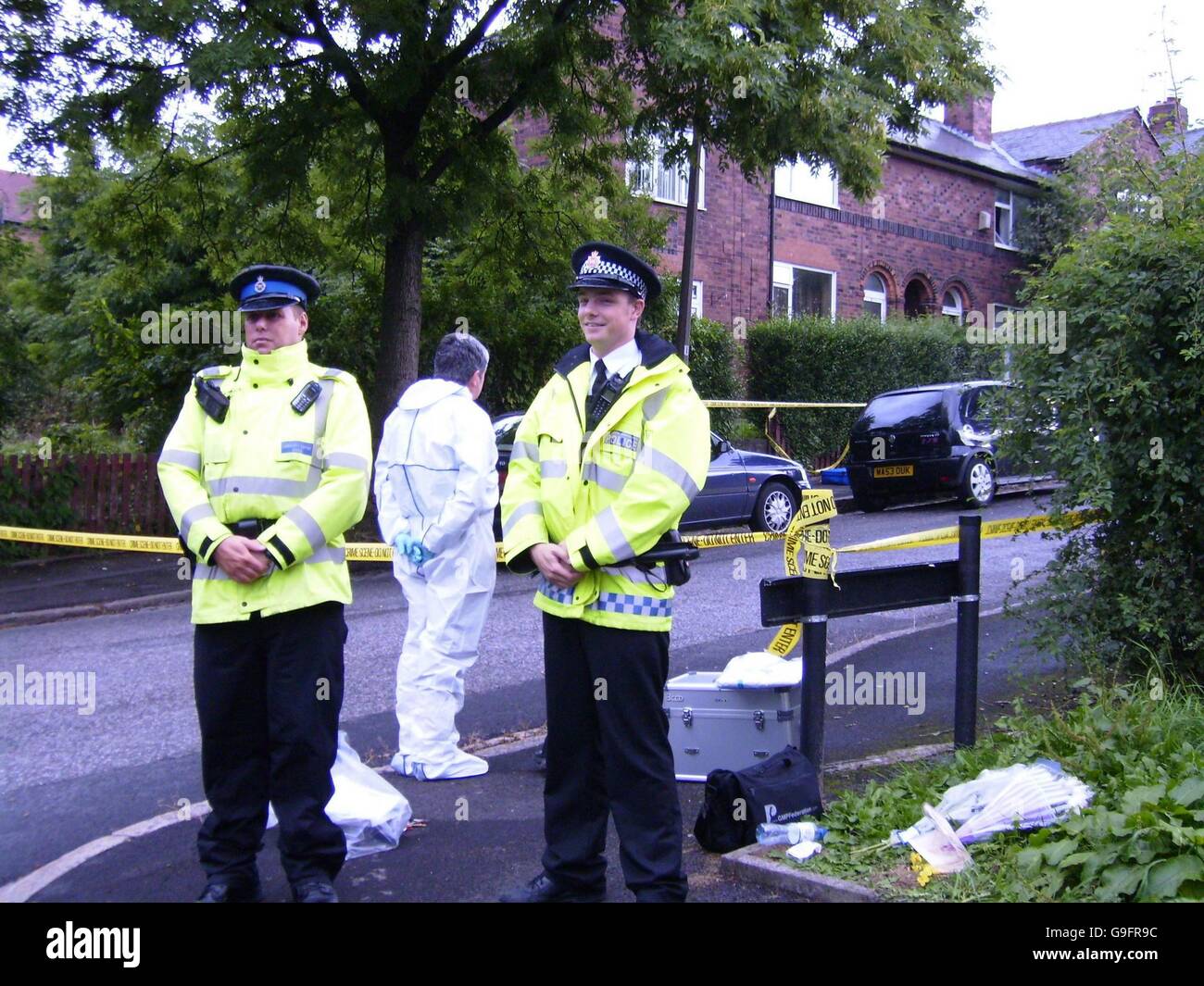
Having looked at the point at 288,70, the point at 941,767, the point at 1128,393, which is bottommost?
the point at 941,767

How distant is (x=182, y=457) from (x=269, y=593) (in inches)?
24.0

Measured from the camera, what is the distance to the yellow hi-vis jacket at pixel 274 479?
4.05 metres

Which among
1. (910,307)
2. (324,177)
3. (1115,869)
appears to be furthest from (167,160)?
(910,307)

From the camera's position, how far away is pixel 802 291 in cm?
2791

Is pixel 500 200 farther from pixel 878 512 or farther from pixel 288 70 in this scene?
pixel 878 512

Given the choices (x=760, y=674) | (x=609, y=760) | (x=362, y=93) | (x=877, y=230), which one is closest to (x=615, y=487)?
(x=609, y=760)

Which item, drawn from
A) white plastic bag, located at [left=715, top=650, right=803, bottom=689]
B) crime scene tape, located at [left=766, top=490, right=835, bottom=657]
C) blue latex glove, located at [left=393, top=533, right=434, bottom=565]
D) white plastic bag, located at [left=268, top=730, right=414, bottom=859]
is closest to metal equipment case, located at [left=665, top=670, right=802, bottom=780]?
white plastic bag, located at [left=715, top=650, right=803, bottom=689]

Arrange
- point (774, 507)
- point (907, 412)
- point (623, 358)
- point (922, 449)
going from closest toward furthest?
point (623, 358) < point (774, 507) < point (922, 449) < point (907, 412)

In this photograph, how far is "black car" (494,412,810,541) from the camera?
15102mm

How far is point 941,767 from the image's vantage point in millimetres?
5102

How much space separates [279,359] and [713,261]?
21.6 m

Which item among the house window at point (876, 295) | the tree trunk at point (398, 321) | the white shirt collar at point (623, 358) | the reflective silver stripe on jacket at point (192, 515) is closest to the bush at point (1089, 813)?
the white shirt collar at point (623, 358)

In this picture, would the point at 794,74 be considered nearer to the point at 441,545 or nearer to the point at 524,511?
the point at 441,545

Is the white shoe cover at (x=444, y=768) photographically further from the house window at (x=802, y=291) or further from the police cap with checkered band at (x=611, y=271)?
the house window at (x=802, y=291)
